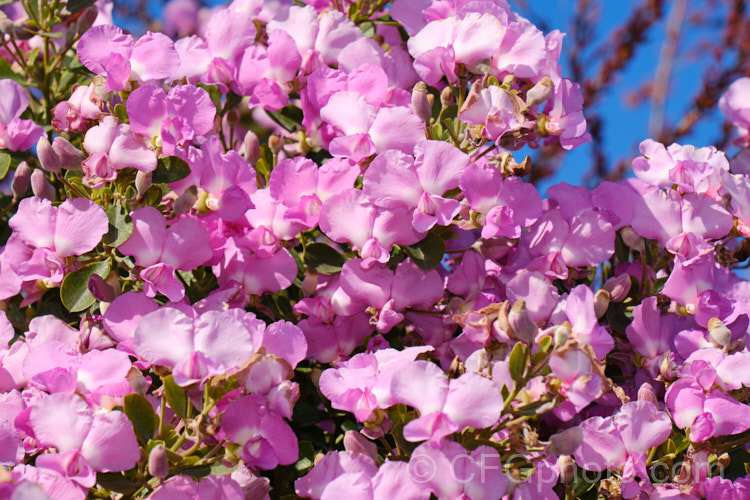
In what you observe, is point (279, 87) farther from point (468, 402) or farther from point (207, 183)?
point (468, 402)

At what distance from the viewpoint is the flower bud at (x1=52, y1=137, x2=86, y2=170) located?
3.61 ft

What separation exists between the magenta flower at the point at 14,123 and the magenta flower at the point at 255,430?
0.61 m

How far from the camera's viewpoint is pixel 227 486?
0.93m

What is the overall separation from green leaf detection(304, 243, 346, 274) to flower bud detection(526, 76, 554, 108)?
1.15ft

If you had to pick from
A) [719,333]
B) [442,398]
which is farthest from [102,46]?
[719,333]

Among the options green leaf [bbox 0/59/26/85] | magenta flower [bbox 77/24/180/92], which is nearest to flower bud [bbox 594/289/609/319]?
magenta flower [bbox 77/24/180/92]

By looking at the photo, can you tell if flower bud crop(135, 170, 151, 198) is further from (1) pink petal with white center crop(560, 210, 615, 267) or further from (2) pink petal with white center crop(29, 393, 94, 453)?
(1) pink petal with white center crop(560, 210, 615, 267)

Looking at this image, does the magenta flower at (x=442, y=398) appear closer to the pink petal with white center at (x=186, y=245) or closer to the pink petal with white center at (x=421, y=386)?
the pink petal with white center at (x=421, y=386)

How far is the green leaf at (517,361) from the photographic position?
0.93 metres

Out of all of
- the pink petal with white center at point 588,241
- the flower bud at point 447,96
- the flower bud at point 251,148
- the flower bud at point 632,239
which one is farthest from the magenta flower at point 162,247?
the flower bud at point 632,239

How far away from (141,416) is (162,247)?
0.24 meters

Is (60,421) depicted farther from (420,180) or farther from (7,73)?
(7,73)

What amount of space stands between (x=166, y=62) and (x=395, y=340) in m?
0.53

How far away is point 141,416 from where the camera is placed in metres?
0.94
